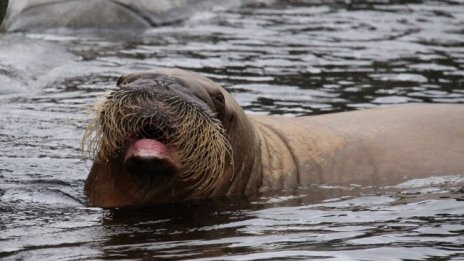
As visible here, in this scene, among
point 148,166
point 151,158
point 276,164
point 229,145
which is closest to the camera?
point 151,158

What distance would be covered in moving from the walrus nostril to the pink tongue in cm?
2

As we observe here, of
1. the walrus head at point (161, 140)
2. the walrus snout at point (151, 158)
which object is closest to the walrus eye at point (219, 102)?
the walrus head at point (161, 140)

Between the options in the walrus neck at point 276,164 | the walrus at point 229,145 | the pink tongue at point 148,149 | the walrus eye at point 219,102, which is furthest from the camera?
the walrus neck at point 276,164

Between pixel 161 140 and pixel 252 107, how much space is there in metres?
3.30

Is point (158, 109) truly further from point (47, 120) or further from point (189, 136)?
point (47, 120)

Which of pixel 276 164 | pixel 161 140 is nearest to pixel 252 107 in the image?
pixel 276 164

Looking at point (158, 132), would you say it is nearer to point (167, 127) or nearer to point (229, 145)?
point (167, 127)

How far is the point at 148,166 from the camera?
22.3 feet

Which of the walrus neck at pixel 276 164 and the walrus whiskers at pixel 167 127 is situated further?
the walrus neck at pixel 276 164

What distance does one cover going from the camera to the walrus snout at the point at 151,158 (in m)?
6.67

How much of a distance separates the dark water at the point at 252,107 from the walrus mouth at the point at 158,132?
27cm

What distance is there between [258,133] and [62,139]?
176 cm

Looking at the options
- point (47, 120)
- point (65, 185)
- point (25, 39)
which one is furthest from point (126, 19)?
point (65, 185)

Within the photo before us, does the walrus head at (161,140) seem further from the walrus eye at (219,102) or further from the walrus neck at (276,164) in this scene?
the walrus neck at (276,164)
